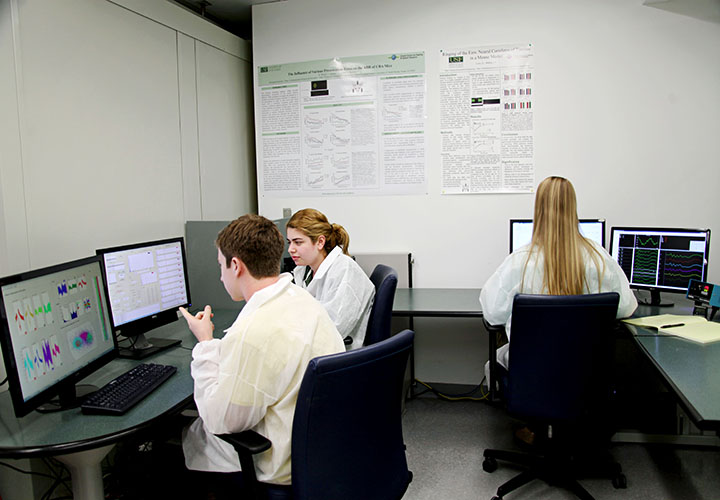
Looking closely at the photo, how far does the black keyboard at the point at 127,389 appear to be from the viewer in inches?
60.8

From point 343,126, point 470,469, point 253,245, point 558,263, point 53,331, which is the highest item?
point 343,126

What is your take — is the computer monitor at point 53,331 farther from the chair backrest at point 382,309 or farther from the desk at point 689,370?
the desk at point 689,370

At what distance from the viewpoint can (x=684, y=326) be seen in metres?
2.23

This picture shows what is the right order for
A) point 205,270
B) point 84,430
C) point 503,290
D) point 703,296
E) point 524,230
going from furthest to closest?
point 524,230, point 205,270, point 703,296, point 503,290, point 84,430

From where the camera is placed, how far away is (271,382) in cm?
133

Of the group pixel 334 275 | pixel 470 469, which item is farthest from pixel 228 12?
pixel 470 469

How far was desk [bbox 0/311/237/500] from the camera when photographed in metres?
1.36

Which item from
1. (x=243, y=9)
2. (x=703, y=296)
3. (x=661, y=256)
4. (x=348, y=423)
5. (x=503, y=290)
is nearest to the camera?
(x=348, y=423)

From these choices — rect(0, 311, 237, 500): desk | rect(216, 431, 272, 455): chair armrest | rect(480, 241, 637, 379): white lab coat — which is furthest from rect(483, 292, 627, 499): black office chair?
rect(0, 311, 237, 500): desk

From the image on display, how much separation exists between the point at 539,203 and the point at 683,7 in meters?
1.78

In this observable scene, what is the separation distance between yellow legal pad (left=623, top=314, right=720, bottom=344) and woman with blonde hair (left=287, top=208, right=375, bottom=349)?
123 centimetres

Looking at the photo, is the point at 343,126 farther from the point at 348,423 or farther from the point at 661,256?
the point at 348,423

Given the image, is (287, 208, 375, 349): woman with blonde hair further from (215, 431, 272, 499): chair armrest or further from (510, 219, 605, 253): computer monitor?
(510, 219, 605, 253): computer monitor

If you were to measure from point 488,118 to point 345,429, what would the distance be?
8.25ft
